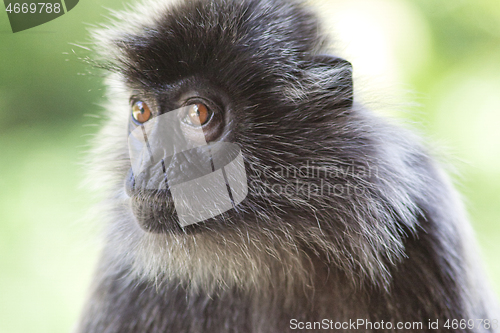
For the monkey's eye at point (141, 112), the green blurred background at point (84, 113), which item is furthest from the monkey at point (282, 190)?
the green blurred background at point (84, 113)

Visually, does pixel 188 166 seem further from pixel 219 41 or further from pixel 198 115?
pixel 219 41

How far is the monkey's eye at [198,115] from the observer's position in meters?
1.47

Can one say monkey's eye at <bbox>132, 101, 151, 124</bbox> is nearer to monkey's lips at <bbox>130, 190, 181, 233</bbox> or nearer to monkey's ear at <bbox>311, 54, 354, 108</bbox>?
monkey's lips at <bbox>130, 190, 181, 233</bbox>

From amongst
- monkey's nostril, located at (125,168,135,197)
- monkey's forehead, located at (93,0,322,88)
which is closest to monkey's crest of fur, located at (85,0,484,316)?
monkey's forehead, located at (93,0,322,88)

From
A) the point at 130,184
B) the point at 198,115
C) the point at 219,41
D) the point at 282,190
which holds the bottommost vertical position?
the point at 282,190

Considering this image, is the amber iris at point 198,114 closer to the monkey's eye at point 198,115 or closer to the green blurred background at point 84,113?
the monkey's eye at point 198,115

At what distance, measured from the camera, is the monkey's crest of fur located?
58.5 inches

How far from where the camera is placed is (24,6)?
1.69 metres

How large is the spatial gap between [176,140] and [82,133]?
2.91 ft

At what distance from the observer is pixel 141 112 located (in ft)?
5.35

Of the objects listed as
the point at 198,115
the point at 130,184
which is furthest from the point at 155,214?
the point at 198,115

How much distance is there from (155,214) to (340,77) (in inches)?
30.5

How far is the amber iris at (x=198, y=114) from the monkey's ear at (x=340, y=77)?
1.38 ft

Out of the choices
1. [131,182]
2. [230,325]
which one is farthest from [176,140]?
[230,325]
